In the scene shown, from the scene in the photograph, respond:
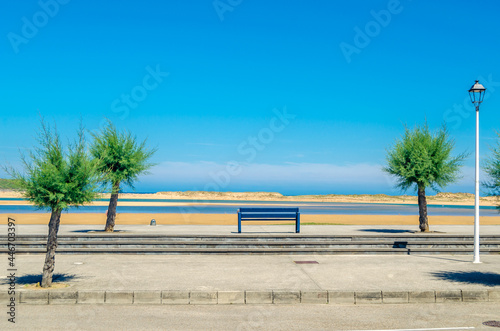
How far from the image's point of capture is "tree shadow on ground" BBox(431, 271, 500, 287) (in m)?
10.5

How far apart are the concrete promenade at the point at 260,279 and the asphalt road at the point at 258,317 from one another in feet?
0.96

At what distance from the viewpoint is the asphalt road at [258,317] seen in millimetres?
7453

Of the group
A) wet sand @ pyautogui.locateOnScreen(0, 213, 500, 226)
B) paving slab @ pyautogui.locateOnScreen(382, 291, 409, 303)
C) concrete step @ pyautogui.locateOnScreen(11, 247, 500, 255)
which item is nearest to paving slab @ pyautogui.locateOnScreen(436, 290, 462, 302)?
paving slab @ pyautogui.locateOnScreen(382, 291, 409, 303)

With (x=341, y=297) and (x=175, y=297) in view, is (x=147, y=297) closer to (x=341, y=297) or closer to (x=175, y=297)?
(x=175, y=297)

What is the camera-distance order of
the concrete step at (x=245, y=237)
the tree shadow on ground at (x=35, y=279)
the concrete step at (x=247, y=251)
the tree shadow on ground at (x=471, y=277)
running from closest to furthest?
the tree shadow on ground at (x=35, y=279)
the tree shadow on ground at (x=471, y=277)
the concrete step at (x=247, y=251)
the concrete step at (x=245, y=237)

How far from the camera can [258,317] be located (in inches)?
318

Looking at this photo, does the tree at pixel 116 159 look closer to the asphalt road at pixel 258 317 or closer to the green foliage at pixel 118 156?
the green foliage at pixel 118 156

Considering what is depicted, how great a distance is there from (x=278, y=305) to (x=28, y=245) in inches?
393

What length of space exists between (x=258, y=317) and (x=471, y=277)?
6391mm

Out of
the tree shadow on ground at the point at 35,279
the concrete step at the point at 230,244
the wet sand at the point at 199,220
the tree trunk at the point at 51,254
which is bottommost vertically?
the wet sand at the point at 199,220

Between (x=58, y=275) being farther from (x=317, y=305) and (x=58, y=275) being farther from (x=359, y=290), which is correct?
(x=359, y=290)

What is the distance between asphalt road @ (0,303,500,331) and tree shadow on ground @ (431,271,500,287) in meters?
1.38

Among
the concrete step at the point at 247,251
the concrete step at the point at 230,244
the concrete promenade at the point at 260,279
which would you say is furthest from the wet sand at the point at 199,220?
the concrete promenade at the point at 260,279

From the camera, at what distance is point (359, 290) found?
942 cm
